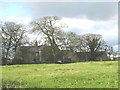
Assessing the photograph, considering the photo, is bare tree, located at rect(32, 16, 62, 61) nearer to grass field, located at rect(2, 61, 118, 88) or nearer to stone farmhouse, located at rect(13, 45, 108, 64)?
stone farmhouse, located at rect(13, 45, 108, 64)

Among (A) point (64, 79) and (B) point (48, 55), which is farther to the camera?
(B) point (48, 55)

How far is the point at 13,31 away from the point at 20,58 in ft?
18.8

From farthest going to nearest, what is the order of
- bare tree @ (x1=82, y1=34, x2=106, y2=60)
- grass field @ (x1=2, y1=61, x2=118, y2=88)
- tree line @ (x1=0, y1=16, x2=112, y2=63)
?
bare tree @ (x1=82, y1=34, x2=106, y2=60)
tree line @ (x1=0, y1=16, x2=112, y2=63)
grass field @ (x1=2, y1=61, x2=118, y2=88)

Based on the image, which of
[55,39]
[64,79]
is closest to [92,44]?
[55,39]

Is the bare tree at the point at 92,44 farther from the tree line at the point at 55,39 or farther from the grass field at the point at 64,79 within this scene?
the grass field at the point at 64,79

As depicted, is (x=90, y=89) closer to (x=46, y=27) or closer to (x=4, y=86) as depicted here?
(x=4, y=86)

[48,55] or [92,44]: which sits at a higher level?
[92,44]

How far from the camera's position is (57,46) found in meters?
61.7

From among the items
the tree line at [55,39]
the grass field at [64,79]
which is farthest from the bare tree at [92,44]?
the grass field at [64,79]

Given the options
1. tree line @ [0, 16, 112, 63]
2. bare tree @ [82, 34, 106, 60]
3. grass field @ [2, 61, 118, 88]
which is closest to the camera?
grass field @ [2, 61, 118, 88]

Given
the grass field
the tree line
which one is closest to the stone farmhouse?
the tree line

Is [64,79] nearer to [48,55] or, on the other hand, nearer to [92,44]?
[48,55]

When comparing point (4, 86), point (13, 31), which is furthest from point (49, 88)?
point (13, 31)

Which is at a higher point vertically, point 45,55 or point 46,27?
point 46,27
